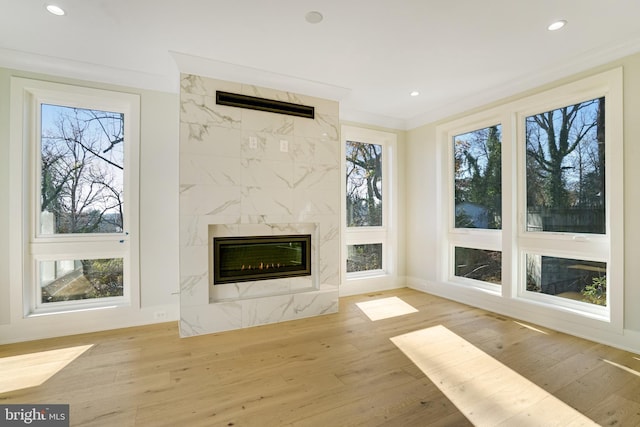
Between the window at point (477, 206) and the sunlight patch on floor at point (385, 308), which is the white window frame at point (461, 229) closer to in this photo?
the window at point (477, 206)

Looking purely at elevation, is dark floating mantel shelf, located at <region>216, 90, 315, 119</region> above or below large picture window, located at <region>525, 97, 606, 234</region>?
above

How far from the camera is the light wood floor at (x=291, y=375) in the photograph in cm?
199

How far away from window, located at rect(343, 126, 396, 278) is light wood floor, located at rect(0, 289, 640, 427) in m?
1.66

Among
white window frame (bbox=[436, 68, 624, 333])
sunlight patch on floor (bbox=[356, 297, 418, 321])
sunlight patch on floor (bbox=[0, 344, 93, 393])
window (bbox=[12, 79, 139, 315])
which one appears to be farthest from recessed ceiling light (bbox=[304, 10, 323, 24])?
sunlight patch on floor (bbox=[0, 344, 93, 393])

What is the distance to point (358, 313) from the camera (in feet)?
13.1

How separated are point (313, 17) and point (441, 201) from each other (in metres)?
3.31

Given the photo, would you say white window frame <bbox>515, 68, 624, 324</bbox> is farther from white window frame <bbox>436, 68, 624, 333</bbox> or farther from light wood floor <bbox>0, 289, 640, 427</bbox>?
light wood floor <bbox>0, 289, 640, 427</bbox>

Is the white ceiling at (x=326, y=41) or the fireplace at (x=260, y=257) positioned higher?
the white ceiling at (x=326, y=41)

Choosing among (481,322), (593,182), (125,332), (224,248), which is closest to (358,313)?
(481,322)

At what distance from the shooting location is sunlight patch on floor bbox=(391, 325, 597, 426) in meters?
1.94

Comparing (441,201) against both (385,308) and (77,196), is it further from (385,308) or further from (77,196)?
(77,196)

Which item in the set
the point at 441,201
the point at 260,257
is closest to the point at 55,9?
the point at 260,257

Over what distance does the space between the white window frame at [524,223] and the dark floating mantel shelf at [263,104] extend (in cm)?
224

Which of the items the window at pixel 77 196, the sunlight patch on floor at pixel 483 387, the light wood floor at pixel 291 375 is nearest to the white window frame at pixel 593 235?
the light wood floor at pixel 291 375
